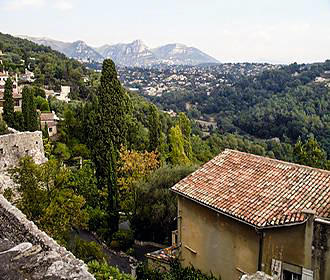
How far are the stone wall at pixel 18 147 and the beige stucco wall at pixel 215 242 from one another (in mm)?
10165

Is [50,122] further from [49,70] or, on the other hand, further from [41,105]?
[49,70]

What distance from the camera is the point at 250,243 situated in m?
11.5

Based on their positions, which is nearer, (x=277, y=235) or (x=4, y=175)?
(x=277, y=235)

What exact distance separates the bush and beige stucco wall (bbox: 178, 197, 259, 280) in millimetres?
6997

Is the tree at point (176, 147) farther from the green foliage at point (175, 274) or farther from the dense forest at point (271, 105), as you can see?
the dense forest at point (271, 105)

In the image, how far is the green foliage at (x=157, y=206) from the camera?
66.5 ft

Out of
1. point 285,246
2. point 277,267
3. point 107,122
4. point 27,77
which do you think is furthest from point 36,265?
point 27,77

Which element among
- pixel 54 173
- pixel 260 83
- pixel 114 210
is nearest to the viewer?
pixel 54 173

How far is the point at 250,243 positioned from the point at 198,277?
2.99 meters

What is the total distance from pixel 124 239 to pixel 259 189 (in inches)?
426

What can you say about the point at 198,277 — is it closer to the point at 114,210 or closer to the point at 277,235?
the point at 277,235

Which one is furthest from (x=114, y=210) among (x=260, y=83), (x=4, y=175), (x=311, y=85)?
(x=260, y=83)

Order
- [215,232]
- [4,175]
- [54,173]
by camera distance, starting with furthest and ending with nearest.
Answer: [4,175] < [54,173] < [215,232]

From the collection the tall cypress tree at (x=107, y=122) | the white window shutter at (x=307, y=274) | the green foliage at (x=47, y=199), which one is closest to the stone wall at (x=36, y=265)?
the white window shutter at (x=307, y=274)
